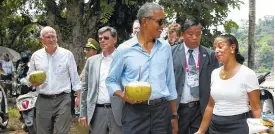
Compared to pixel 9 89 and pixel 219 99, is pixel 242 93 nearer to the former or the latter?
pixel 219 99

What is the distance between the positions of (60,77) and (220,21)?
5.32 metres

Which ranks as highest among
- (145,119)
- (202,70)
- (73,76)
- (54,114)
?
(202,70)

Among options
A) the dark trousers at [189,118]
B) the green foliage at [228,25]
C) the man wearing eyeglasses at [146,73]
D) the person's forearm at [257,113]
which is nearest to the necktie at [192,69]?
the dark trousers at [189,118]

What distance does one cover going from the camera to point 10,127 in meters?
9.59

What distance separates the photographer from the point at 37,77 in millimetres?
5418

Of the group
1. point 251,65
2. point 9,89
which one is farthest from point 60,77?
point 9,89

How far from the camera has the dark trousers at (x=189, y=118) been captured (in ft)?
15.1

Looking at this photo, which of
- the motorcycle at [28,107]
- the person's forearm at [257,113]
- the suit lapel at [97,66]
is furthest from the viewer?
the motorcycle at [28,107]

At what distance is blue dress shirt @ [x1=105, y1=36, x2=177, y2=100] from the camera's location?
12.4 ft

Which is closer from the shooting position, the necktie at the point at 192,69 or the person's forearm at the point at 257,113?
the person's forearm at the point at 257,113

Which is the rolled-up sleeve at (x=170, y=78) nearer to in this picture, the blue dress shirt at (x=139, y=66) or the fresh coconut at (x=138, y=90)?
the blue dress shirt at (x=139, y=66)

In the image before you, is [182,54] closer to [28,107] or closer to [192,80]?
[192,80]

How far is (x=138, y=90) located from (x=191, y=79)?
1.24m

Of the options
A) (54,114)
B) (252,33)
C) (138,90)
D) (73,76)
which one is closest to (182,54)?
(138,90)
